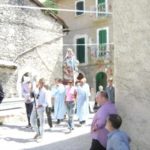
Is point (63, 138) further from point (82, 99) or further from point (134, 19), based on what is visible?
point (134, 19)

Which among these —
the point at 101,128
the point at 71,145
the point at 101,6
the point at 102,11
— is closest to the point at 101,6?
the point at 101,6

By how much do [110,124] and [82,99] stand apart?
345 inches

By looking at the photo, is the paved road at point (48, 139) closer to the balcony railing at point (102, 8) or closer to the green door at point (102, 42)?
the green door at point (102, 42)

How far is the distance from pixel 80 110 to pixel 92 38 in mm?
17331

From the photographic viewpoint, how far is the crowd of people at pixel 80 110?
524 centimetres

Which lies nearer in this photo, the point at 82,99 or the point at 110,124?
the point at 110,124

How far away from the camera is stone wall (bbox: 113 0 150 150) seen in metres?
5.37

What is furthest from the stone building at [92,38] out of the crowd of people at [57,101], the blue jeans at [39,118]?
the blue jeans at [39,118]

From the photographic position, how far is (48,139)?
37.6ft

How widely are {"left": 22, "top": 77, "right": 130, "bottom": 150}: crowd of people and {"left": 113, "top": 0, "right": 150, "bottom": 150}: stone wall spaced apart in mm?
268

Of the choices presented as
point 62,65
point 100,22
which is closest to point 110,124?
point 62,65

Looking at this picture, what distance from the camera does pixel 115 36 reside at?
5.84m

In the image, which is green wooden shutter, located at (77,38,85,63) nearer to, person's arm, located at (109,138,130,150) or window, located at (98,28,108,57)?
window, located at (98,28,108,57)

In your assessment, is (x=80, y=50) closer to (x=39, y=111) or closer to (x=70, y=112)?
(x=70, y=112)
